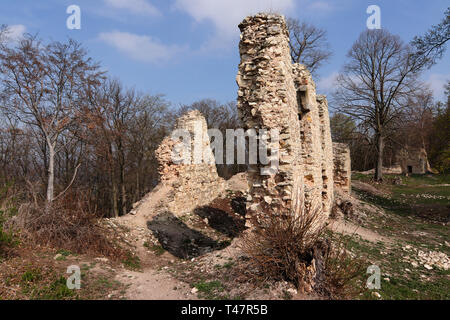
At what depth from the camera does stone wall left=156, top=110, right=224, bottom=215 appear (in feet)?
39.1

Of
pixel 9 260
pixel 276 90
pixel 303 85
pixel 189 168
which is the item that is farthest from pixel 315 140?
pixel 9 260

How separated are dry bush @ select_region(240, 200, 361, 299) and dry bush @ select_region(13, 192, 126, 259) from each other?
4359 mm

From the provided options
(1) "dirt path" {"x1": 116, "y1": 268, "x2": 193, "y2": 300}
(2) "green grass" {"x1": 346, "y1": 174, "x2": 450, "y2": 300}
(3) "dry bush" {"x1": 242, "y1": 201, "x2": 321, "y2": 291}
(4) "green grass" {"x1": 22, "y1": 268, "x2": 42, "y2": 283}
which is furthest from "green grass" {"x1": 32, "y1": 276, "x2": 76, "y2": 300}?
(2) "green grass" {"x1": 346, "y1": 174, "x2": 450, "y2": 300}

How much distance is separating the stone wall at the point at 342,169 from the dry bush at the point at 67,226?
12.4 metres

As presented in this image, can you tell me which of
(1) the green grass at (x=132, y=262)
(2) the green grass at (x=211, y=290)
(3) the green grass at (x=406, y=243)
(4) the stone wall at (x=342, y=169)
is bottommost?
(1) the green grass at (x=132, y=262)

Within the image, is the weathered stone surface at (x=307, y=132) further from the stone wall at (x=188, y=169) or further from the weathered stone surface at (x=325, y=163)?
the stone wall at (x=188, y=169)

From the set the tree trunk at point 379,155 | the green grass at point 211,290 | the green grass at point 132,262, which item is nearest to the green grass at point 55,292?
the green grass at point 211,290

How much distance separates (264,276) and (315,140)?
6.35m

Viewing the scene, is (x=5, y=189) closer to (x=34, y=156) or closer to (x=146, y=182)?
(x=34, y=156)

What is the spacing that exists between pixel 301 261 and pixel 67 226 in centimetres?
591

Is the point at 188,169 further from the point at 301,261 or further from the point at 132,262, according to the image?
the point at 301,261

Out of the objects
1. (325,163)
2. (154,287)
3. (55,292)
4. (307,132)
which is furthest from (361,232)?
(55,292)

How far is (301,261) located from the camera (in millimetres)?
4203

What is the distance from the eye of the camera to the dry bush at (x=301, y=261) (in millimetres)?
3891
